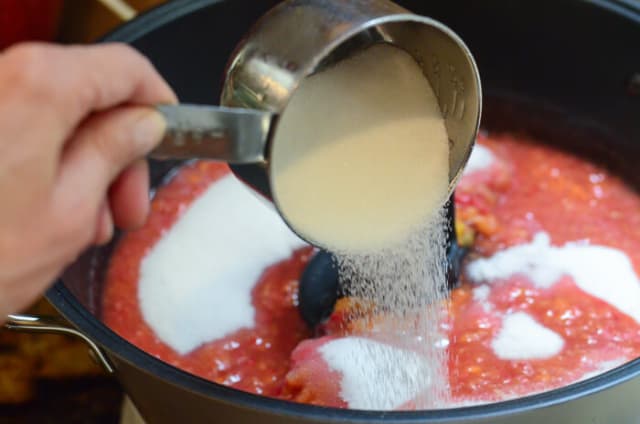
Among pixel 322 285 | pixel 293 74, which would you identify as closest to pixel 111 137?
pixel 293 74

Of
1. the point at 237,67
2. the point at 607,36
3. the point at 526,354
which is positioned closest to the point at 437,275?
the point at 526,354

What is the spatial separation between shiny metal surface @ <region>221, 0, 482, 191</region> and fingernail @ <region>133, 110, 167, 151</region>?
131mm

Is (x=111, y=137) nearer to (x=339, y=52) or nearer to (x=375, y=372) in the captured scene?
(x=339, y=52)

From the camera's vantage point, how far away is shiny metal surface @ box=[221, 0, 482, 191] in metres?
0.74

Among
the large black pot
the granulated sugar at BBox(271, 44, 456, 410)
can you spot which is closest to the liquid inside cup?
the granulated sugar at BBox(271, 44, 456, 410)

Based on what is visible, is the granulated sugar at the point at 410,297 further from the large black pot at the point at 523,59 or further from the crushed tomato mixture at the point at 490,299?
the large black pot at the point at 523,59

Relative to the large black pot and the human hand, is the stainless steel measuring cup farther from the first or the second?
the large black pot

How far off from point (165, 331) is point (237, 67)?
48 cm

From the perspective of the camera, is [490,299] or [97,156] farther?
[490,299]

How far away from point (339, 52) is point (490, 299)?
1.47 feet

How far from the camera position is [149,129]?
23.2 inches

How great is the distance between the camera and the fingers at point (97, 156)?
555 millimetres

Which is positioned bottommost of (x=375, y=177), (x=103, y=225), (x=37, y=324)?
(x=37, y=324)

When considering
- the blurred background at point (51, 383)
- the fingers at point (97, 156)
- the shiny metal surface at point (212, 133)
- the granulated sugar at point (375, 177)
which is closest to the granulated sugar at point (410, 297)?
the granulated sugar at point (375, 177)
